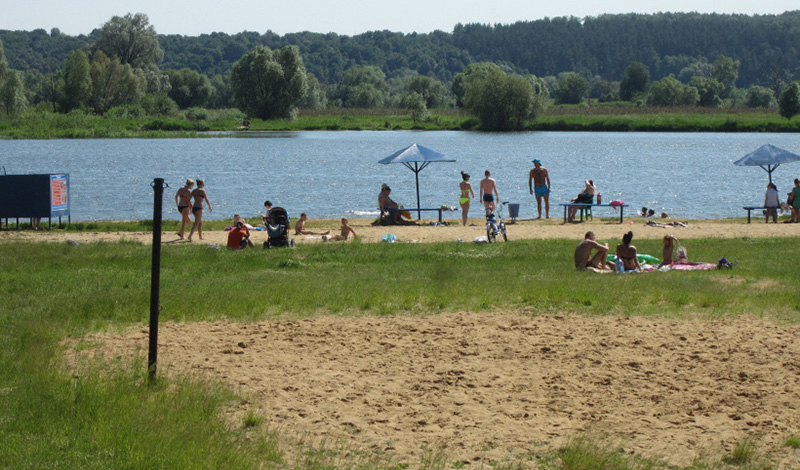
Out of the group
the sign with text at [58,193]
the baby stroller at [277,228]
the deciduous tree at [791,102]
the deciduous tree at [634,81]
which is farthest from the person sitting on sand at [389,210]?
the deciduous tree at [634,81]

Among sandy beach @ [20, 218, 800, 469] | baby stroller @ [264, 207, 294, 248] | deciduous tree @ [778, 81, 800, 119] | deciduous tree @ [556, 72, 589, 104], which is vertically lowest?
sandy beach @ [20, 218, 800, 469]

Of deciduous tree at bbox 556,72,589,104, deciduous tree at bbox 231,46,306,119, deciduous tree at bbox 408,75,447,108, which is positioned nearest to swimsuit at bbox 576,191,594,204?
deciduous tree at bbox 231,46,306,119

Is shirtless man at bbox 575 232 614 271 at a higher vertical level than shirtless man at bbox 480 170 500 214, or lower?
lower

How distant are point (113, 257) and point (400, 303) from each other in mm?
6689

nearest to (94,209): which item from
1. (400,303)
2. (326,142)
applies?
(400,303)

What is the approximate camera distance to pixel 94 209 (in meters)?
35.3

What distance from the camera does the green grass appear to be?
23.3ft

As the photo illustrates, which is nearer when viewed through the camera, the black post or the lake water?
the black post

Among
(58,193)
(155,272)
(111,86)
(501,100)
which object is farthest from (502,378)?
(111,86)

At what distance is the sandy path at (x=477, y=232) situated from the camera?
69.3 feet

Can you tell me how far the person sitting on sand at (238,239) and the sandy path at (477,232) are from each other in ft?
4.20

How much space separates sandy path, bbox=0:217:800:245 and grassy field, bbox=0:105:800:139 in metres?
71.8

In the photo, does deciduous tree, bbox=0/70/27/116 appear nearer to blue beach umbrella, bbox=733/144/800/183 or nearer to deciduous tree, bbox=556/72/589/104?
blue beach umbrella, bbox=733/144/800/183

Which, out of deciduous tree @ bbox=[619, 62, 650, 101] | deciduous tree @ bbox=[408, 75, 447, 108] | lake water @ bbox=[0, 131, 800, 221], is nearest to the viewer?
lake water @ bbox=[0, 131, 800, 221]
